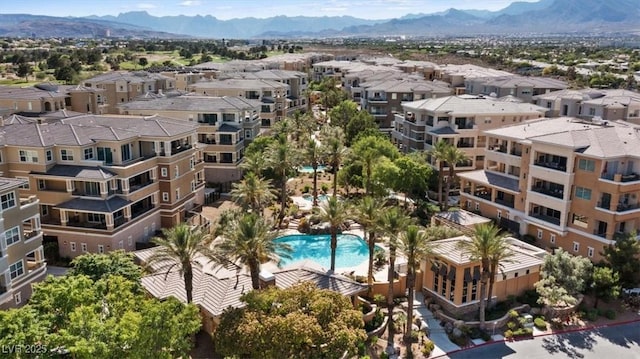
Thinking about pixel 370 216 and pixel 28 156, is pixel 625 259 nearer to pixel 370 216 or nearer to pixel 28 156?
pixel 370 216

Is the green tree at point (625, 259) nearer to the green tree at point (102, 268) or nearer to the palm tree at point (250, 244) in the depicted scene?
the palm tree at point (250, 244)

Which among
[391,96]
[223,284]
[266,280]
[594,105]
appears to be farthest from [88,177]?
[594,105]

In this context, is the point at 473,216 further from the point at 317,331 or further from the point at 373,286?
the point at 317,331

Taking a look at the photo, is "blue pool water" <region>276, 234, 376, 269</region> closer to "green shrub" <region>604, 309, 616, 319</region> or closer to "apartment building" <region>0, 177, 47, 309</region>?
"green shrub" <region>604, 309, 616, 319</region>

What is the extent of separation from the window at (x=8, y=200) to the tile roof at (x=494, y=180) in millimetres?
42808

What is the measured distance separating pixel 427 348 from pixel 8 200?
98.4 ft

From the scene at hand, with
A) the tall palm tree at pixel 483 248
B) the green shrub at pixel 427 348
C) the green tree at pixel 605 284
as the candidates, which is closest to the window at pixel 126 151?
the tall palm tree at pixel 483 248

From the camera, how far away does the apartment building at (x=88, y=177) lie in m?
44.3

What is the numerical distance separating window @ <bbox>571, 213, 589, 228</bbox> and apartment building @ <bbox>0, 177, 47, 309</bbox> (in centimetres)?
4468

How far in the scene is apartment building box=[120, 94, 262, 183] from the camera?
67.0 metres

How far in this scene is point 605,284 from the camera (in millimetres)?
38875

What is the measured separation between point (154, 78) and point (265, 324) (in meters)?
76.9

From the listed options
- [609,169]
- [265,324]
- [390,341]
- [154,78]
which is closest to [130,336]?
[265,324]

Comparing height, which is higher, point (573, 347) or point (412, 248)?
point (412, 248)
